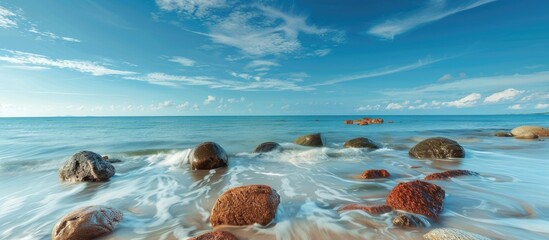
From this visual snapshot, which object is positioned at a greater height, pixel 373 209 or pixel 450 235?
pixel 450 235

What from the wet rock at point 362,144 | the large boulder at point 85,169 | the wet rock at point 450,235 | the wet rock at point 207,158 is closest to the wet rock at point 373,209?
the wet rock at point 450,235

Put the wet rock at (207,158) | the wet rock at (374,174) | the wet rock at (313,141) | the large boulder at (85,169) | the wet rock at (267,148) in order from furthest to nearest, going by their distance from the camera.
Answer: the wet rock at (313,141) < the wet rock at (267,148) < the wet rock at (207,158) < the large boulder at (85,169) < the wet rock at (374,174)

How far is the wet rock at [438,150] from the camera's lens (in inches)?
393

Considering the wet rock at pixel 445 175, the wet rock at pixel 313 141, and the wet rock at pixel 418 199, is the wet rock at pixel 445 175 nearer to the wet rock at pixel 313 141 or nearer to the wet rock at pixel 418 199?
the wet rock at pixel 418 199

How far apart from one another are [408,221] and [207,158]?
6.79 metres

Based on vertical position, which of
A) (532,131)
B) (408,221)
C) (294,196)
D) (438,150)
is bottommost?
(294,196)

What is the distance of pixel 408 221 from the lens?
375cm

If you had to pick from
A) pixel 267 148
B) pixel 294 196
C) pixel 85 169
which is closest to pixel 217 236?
pixel 294 196

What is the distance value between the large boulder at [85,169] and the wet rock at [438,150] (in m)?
11.4

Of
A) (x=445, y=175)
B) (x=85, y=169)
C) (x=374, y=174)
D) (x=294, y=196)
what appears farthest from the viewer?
(x=85, y=169)

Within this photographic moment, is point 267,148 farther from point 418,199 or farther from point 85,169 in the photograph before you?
point 418,199

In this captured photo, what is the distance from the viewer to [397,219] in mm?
3803

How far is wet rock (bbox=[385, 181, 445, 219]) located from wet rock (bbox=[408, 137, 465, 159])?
6.37 metres

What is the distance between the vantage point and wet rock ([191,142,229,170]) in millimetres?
8867
